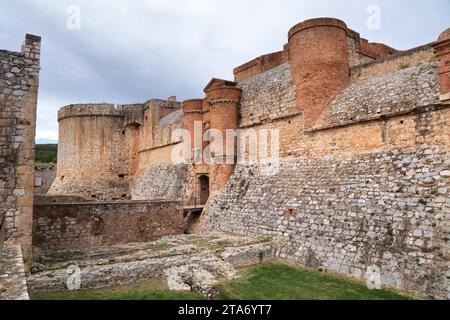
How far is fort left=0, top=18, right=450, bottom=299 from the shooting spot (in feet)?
24.7

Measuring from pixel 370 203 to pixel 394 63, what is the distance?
526 centimetres

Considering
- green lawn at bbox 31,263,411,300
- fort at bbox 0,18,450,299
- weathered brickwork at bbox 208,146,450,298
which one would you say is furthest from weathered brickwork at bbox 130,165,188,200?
green lawn at bbox 31,263,411,300

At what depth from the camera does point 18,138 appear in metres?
7.61

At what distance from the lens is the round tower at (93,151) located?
2725 cm

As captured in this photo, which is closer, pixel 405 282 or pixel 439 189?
pixel 405 282

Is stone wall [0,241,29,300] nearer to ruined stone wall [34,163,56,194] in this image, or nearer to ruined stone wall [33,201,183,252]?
ruined stone wall [33,201,183,252]

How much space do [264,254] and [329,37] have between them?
8219 mm

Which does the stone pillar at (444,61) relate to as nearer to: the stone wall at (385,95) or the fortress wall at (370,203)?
the stone wall at (385,95)

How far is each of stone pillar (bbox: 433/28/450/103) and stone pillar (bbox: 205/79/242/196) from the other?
892 centimetres

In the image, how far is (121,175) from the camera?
92.7 ft

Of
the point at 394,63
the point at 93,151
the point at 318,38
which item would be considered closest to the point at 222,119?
the point at 318,38
